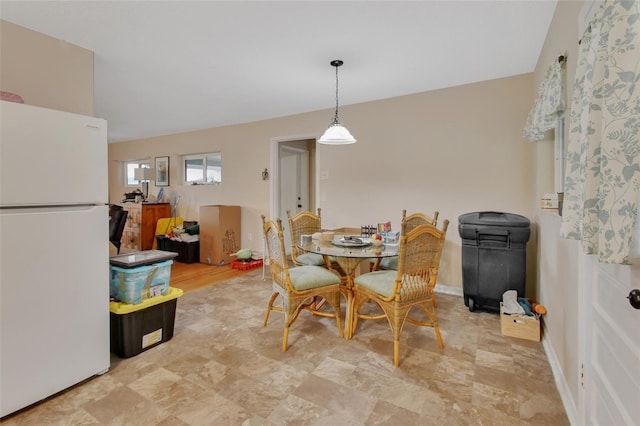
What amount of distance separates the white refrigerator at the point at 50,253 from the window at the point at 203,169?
3.92 m

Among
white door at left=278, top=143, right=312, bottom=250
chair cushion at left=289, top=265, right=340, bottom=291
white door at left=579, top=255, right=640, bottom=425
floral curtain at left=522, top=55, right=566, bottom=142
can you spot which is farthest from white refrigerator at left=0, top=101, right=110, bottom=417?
white door at left=278, top=143, right=312, bottom=250

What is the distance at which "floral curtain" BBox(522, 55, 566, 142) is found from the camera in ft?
6.02

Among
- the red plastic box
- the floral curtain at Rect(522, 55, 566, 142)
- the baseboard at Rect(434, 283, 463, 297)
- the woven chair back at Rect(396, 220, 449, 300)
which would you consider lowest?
the baseboard at Rect(434, 283, 463, 297)

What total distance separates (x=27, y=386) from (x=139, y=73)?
2.79m

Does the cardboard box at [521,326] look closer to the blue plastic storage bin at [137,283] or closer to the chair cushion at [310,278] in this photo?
the chair cushion at [310,278]

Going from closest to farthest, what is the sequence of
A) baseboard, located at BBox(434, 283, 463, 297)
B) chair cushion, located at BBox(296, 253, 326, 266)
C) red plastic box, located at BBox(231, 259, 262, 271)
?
chair cushion, located at BBox(296, 253, 326, 266)
baseboard, located at BBox(434, 283, 463, 297)
red plastic box, located at BBox(231, 259, 262, 271)

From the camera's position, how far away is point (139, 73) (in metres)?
3.07

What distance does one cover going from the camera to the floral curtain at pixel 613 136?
0.79 metres

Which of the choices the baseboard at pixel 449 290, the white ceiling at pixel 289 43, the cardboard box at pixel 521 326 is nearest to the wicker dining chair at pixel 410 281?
the cardboard box at pixel 521 326

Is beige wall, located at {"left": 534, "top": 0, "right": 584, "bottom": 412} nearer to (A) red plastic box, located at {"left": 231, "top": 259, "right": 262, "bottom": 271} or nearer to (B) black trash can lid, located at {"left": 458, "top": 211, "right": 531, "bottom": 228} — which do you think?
(B) black trash can lid, located at {"left": 458, "top": 211, "right": 531, "bottom": 228}

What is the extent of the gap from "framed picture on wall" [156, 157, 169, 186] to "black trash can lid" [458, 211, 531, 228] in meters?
5.66

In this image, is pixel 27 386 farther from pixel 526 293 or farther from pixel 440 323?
pixel 526 293

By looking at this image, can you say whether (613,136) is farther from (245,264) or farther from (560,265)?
(245,264)

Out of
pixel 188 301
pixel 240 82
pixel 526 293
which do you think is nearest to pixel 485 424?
pixel 526 293
